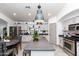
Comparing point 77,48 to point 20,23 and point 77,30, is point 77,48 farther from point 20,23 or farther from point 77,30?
point 20,23

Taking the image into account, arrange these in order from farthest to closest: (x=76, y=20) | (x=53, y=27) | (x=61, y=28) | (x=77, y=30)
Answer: (x=53, y=27)
(x=61, y=28)
(x=76, y=20)
(x=77, y=30)

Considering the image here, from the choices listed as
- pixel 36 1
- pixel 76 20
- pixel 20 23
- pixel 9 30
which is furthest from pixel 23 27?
pixel 36 1

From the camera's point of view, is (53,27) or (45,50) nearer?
(45,50)

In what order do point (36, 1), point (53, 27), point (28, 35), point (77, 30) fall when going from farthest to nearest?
point (28, 35) → point (53, 27) → point (77, 30) → point (36, 1)

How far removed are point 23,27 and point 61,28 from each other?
574cm

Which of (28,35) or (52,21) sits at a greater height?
(52,21)

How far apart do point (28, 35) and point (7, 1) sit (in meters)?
8.57

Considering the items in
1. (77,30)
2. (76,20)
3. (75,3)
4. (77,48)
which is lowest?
(77,48)

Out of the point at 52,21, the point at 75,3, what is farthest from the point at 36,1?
the point at 52,21

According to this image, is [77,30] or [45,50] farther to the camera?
[77,30]

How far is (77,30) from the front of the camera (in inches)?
273

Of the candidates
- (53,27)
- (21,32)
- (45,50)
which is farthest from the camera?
(21,32)

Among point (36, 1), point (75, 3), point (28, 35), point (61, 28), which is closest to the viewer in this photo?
point (75, 3)

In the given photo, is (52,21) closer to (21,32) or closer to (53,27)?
(53,27)
